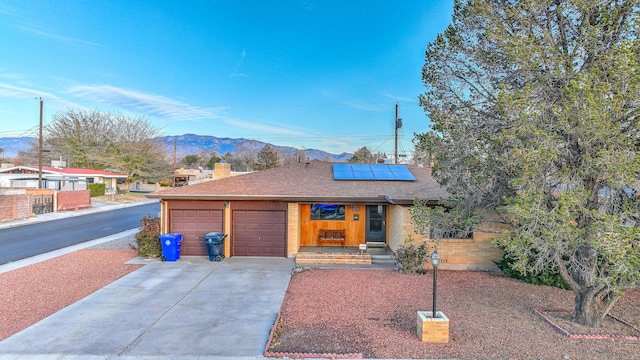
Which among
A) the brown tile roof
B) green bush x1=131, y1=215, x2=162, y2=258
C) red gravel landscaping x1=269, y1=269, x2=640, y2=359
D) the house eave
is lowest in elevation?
red gravel landscaping x1=269, y1=269, x2=640, y2=359

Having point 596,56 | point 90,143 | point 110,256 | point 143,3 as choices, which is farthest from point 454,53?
point 90,143

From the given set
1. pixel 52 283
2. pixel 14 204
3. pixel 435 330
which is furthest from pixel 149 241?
pixel 14 204

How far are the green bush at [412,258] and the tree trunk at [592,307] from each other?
431cm

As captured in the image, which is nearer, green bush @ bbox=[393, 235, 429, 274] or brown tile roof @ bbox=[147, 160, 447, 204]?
green bush @ bbox=[393, 235, 429, 274]

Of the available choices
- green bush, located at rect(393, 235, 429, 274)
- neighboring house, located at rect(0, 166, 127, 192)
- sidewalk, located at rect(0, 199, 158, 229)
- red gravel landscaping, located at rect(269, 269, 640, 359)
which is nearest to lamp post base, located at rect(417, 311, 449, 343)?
red gravel landscaping, located at rect(269, 269, 640, 359)

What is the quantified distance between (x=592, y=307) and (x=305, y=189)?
8809mm

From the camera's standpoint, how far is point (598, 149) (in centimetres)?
523

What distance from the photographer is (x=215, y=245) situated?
1162 cm

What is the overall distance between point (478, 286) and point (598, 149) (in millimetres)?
5198

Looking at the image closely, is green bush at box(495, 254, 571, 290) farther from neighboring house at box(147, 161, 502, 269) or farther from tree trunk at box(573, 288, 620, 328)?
tree trunk at box(573, 288, 620, 328)

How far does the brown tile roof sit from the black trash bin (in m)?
1.39

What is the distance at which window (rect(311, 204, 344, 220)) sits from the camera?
13.6 m

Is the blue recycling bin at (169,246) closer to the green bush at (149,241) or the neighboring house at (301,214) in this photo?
the green bush at (149,241)

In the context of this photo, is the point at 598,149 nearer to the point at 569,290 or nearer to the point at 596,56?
the point at 596,56
